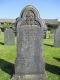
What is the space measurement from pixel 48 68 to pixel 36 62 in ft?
7.70

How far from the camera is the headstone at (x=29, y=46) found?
29.7 feet

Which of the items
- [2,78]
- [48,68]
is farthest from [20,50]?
[48,68]

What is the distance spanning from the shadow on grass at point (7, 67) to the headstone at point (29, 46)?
4.09 ft

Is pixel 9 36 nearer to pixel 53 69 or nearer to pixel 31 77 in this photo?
pixel 53 69

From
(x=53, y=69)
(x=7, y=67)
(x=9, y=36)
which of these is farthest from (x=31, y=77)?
(x=9, y=36)

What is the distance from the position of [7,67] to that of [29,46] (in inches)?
114

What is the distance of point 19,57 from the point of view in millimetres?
9250

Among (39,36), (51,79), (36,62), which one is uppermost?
(39,36)

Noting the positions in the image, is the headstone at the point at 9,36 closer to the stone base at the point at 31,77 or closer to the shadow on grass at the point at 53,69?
the shadow on grass at the point at 53,69

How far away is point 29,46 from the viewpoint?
9180 mm

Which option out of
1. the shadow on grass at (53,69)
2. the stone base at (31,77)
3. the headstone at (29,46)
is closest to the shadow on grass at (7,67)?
the stone base at (31,77)

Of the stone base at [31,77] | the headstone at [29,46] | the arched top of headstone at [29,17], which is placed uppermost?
the arched top of headstone at [29,17]

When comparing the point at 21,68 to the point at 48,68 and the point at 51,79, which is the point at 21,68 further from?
the point at 48,68

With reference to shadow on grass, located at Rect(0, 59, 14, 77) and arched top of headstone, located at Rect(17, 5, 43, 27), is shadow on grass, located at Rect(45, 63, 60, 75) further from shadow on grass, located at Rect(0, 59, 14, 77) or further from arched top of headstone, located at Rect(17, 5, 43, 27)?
arched top of headstone, located at Rect(17, 5, 43, 27)
